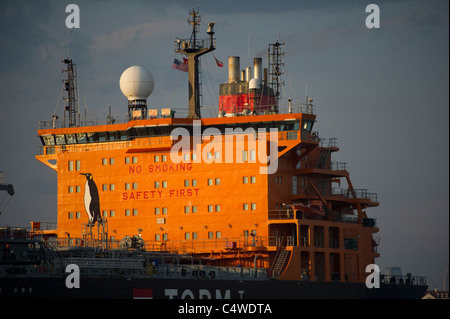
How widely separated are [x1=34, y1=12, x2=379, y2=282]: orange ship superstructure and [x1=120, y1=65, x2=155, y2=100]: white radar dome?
256 mm

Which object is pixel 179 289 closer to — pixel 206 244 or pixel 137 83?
pixel 206 244

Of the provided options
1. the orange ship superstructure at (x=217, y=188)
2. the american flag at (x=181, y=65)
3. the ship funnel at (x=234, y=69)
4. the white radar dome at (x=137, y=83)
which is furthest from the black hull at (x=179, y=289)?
the american flag at (x=181, y=65)

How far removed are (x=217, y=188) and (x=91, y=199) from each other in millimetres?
10349

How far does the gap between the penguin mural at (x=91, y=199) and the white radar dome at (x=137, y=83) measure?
23.5 ft

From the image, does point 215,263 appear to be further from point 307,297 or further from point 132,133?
point 132,133

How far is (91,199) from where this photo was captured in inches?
2953

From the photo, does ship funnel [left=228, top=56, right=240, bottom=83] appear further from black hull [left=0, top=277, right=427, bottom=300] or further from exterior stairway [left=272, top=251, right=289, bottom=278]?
black hull [left=0, top=277, right=427, bottom=300]

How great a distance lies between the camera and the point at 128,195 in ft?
242

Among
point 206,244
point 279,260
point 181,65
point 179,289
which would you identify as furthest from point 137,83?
point 179,289

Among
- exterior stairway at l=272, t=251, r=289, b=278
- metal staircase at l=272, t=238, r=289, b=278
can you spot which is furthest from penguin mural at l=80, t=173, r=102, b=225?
exterior stairway at l=272, t=251, r=289, b=278
